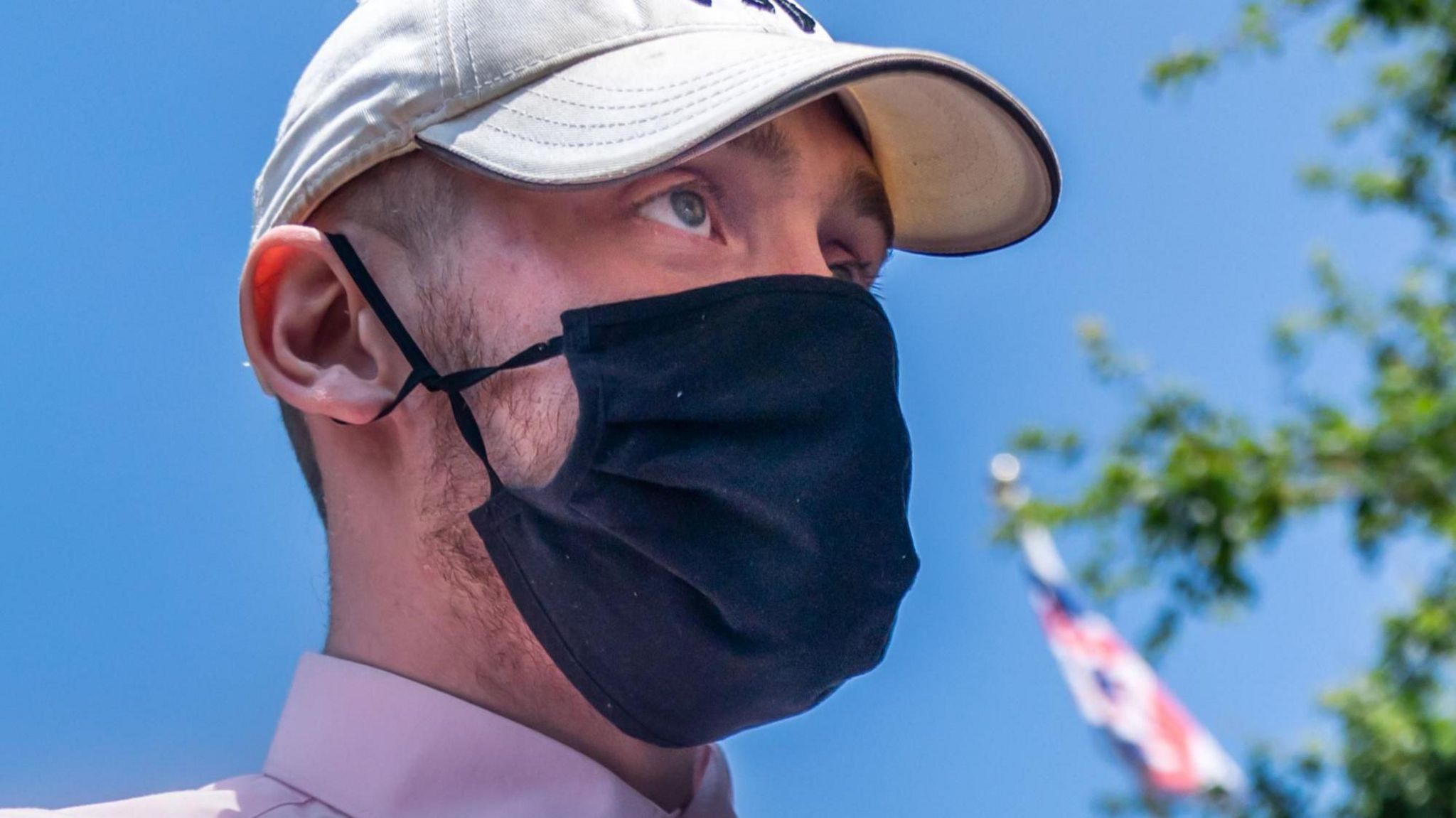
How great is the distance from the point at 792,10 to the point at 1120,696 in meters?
6.24

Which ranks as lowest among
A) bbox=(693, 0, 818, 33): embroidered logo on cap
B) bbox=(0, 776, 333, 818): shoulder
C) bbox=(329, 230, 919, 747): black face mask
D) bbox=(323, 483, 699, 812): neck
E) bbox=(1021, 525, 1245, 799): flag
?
bbox=(0, 776, 333, 818): shoulder

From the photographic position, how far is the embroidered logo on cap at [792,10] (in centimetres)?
238

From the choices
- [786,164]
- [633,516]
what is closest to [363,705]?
[633,516]

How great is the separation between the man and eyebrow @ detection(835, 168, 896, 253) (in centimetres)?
9

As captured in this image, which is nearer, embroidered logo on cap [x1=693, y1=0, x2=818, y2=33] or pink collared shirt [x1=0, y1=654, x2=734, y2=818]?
pink collared shirt [x1=0, y1=654, x2=734, y2=818]

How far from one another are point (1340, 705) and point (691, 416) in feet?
14.2

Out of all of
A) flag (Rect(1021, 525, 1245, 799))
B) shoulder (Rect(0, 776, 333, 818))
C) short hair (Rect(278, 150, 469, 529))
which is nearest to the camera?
shoulder (Rect(0, 776, 333, 818))

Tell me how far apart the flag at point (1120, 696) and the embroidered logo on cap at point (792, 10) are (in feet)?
14.4

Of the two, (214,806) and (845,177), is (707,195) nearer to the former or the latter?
(845,177)

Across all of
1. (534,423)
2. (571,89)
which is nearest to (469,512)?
(534,423)

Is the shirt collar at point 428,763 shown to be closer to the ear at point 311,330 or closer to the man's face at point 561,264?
the man's face at point 561,264

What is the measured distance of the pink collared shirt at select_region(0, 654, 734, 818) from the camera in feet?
6.57

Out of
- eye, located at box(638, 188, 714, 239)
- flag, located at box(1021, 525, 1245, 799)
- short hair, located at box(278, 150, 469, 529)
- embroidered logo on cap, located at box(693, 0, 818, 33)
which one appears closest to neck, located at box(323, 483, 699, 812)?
short hair, located at box(278, 150, 469, 529)

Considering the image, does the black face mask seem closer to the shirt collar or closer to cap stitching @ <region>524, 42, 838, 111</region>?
the shirt collar
